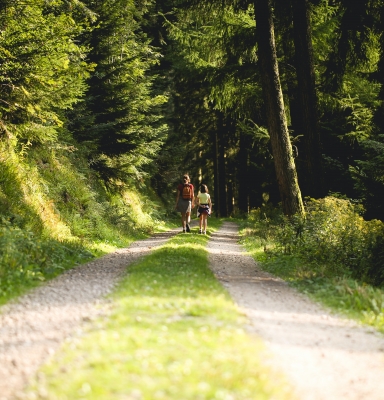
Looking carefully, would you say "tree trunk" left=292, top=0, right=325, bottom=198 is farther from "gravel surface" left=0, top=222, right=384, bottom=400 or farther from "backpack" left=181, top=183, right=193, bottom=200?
"gravel surface" left=0, top=222, right=384, bottom=400

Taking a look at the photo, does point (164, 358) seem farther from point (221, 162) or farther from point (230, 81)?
point (221, 162)

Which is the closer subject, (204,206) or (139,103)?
(204,206)

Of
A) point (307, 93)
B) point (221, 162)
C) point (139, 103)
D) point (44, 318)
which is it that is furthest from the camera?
point (221, 162)

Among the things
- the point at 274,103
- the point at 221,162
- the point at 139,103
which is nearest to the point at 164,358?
the point at 274,103

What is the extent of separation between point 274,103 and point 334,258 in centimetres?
522

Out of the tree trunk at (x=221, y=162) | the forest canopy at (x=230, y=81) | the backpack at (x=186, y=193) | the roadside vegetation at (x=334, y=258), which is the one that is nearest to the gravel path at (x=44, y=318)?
the roadside vegetation at (x=334, y=258)

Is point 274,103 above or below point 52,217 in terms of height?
above

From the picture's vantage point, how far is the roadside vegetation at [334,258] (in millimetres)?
8047

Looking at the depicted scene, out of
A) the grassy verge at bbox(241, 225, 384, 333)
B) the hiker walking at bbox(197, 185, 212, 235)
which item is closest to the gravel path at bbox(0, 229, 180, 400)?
the grassy verge at bbox(241, 225, 384, 333)

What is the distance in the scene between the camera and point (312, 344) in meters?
5.71

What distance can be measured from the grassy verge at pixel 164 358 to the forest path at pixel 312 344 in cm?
33

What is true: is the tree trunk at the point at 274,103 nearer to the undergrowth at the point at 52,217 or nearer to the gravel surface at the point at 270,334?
the gravel surface at the point at 270,334

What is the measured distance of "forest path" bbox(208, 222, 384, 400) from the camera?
4.48 metres

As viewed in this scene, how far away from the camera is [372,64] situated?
1725 centimetres
